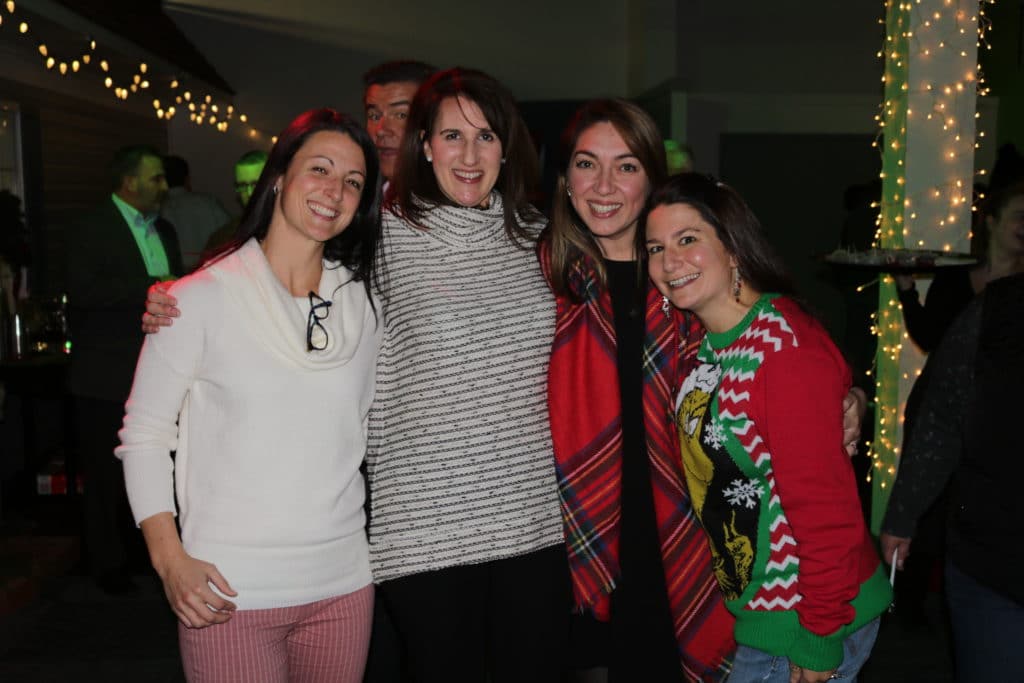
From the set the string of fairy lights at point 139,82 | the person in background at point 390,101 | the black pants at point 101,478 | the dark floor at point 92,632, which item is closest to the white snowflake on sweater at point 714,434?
the person in background at point 390,101

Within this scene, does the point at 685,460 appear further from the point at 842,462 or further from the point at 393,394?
the point at 393,394

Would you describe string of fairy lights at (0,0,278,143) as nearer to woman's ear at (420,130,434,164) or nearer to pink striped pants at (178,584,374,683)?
woman's ear at (420,130,434,164)

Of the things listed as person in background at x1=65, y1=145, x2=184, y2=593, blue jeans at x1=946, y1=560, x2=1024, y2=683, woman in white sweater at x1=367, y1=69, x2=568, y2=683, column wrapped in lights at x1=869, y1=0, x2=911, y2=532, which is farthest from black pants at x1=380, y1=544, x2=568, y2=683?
column wrapped in lights at x1=869, y1=0, x2=911, y2=532

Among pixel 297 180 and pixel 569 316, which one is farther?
pixel 569 316

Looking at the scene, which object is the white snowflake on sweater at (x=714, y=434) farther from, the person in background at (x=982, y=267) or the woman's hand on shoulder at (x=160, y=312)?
the person in background at (x=982, y=267)

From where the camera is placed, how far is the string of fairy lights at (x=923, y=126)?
4488 millimetres

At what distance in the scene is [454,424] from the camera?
6.77 ft

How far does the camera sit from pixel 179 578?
177cm

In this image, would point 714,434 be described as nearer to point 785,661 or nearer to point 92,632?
point 785,661

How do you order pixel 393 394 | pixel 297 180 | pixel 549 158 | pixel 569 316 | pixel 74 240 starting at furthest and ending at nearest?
pixel 549 158 < pixel 74 240 < pixel 569 316 < pixel 393 394 < pixel 297 180

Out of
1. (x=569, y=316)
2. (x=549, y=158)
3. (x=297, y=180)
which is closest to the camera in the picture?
(x=297, y=180)

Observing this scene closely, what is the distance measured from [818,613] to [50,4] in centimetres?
532

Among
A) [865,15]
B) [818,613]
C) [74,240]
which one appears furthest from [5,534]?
[865,15]

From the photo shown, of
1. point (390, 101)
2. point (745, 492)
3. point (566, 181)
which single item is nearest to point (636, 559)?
point (745, 492)
